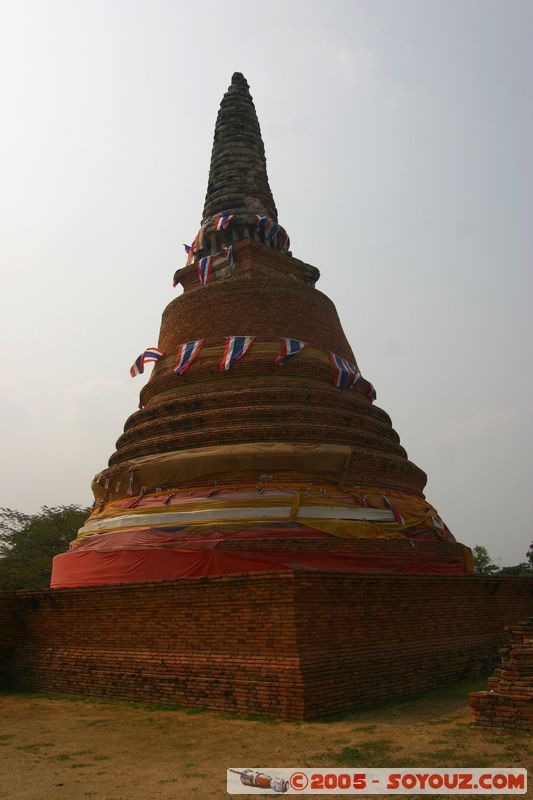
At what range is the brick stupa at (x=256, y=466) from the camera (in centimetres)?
1119

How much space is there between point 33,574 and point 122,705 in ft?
61.5

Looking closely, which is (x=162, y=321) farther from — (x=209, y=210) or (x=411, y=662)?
(x=411, y=662)

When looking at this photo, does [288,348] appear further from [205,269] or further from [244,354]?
[205,269]

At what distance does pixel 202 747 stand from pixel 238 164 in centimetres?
1722

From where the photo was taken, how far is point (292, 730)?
7023 mm

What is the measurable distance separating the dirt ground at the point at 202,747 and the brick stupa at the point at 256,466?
285cm

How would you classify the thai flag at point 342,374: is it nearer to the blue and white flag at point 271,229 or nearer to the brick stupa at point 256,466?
the brick stupa at point 256,466

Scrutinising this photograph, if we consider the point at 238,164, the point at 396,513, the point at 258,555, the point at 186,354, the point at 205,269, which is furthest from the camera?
the point at 238,164

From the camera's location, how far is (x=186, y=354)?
15.1m

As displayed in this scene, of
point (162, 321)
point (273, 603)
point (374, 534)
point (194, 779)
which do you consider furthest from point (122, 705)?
point (162, 321)

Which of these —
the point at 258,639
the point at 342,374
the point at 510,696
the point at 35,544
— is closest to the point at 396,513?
the point at 342,374

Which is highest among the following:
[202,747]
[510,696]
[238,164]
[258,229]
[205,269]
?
[238,164]

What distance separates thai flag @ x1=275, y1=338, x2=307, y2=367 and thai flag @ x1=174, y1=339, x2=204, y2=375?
195 centimetres

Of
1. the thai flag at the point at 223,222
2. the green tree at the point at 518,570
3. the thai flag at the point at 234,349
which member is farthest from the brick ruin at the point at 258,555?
the green tree at the point at 518,570
